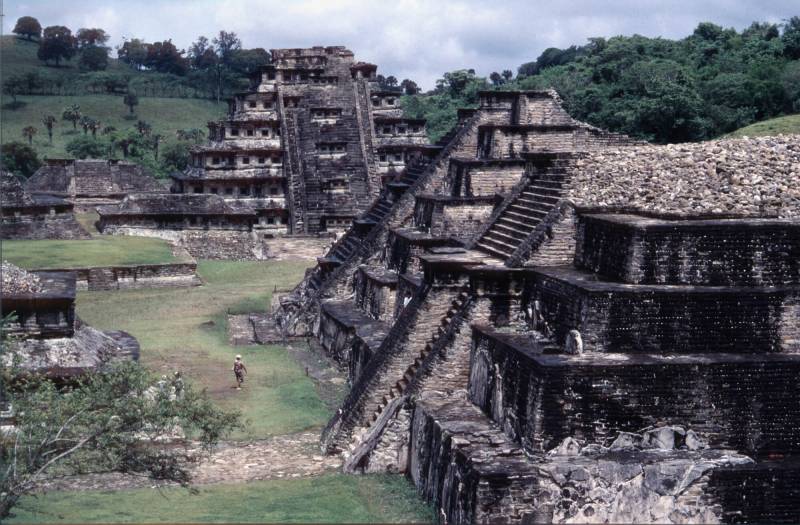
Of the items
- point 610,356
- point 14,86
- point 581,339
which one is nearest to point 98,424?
point 581,339

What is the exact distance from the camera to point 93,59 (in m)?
134

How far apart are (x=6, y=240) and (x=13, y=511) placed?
3069cm

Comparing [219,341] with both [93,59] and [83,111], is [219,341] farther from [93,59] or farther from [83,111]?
[93,59]

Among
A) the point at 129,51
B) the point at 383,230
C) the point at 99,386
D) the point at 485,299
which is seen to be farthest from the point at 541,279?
the point at 129,51

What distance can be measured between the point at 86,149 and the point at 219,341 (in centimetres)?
5961

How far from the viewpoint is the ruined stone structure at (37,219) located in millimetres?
43219

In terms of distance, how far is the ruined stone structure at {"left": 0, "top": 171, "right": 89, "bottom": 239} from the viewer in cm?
4322

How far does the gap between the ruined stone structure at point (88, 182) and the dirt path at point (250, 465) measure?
4416 cm

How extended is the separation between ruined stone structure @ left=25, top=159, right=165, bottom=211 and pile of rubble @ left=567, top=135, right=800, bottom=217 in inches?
1794

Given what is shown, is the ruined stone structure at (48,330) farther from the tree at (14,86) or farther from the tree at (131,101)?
the tree at (14,86)

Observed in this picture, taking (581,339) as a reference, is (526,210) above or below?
above

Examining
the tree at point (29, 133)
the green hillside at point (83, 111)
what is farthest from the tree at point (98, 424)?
the tree at point (29, 133)

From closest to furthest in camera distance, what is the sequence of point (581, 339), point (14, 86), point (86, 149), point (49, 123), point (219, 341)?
1. point (581, 339)
2. point (219, 341)
3. point (86, 149)
4. point (49, 123)
5. point (14, 86)

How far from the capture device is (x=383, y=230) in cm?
2920
